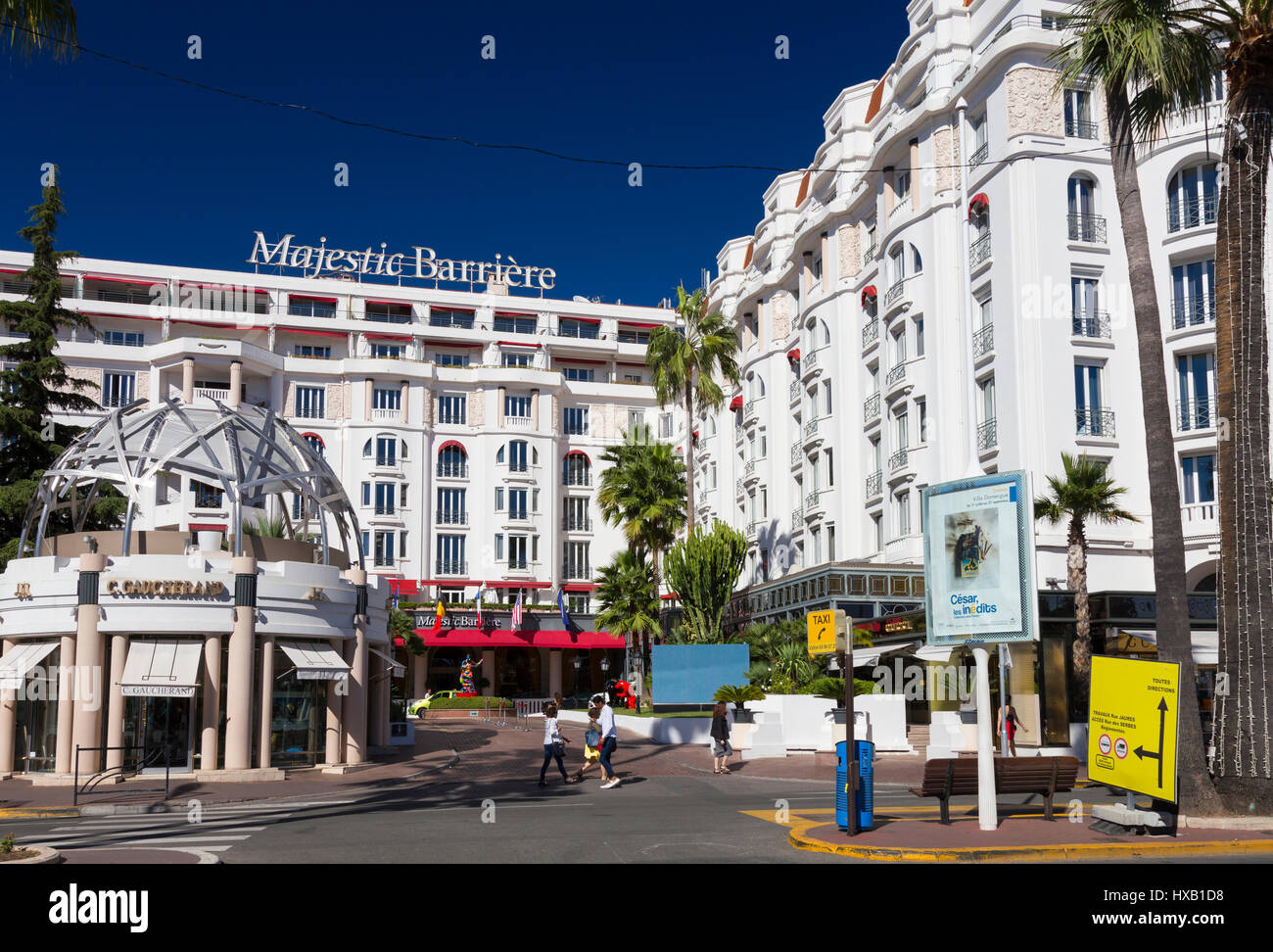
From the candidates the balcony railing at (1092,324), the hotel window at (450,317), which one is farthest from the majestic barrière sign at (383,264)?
the balcony railing at (1092,324)

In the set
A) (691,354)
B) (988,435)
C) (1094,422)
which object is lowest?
(988,435)

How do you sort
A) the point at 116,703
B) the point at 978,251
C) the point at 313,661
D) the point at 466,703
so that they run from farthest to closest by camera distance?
the point at 466,703
the point at 978,251
the point at 313,661
the point at 116,703

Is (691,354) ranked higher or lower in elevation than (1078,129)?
lower

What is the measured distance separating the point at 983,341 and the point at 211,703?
25.5 metres

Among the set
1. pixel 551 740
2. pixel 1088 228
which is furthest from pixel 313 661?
pixel 1088 228

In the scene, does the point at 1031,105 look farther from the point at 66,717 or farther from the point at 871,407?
the point at 66,717

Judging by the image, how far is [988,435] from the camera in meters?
36.4

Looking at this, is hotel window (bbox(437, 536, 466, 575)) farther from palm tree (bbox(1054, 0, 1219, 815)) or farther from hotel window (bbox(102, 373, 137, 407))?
palm tree (bbox(1054, 0, 1219, 815))

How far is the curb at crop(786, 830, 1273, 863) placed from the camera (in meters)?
12.8

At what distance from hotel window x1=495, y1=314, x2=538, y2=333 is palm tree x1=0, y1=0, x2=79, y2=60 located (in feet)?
190

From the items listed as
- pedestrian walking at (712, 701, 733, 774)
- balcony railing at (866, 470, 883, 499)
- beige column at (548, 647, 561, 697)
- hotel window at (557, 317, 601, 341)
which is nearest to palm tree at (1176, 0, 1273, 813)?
pedestrian walking at (712, 701, 733, 774)

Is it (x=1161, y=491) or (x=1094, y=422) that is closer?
(x=1161, y=491)
